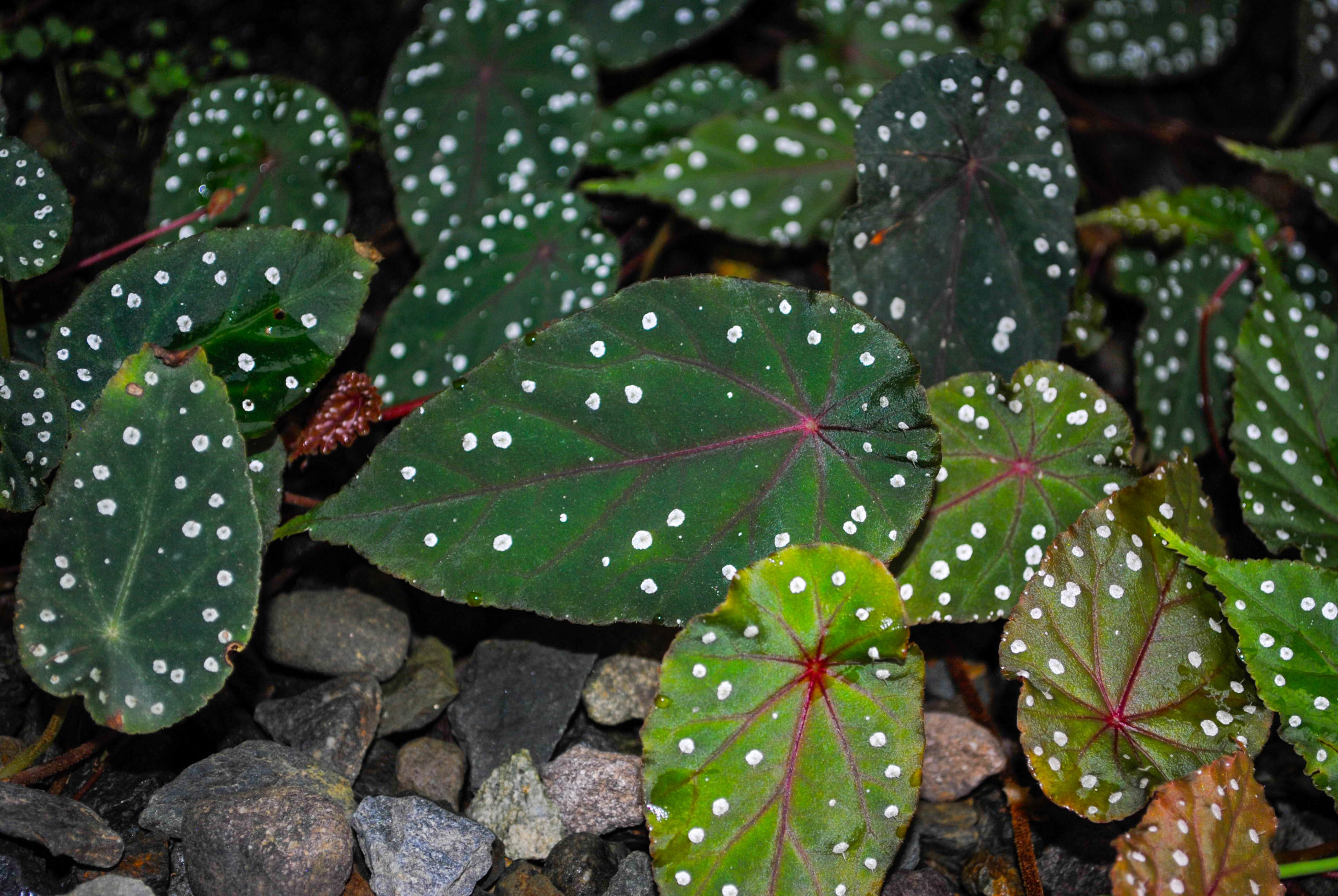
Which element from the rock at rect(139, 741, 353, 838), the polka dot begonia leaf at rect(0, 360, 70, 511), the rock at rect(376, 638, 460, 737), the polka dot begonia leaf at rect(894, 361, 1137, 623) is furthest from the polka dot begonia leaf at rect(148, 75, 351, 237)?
the polka dot begonia leaf at rect(894, 361, 1137, 623)

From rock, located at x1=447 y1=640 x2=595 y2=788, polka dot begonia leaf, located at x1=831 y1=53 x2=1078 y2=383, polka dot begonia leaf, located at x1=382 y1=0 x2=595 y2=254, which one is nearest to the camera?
rock, located at x1=447 y1=640 x2=595 y2=788

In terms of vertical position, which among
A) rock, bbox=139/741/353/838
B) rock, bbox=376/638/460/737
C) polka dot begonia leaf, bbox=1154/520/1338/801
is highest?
polka dot begonia leaf, bbox=1154/520/1338/801

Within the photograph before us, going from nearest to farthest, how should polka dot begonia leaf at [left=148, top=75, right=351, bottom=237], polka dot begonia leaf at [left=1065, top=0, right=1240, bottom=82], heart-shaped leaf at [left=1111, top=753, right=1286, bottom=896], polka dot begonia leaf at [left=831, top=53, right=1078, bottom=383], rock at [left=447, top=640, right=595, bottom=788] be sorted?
heart-shaped leaf at [left=1111, top=753, right=1286, bottom=896] < rock at [left=447, top=640, right=595, bottom=788] < polka dot begonia leaf at [left=831, top=53, right=1078, bottom=383] < polka dot begonia leaf at [left=148, top=75, right=351, bottom=237] < polka dot begonia leaf at [left=1065, top=0, right=1240, bottom=82]

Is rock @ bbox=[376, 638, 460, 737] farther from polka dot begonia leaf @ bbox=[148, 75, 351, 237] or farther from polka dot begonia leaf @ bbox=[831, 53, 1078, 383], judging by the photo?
polka dot begonia leaf @ bbox=[831, 53, 1078, 383]

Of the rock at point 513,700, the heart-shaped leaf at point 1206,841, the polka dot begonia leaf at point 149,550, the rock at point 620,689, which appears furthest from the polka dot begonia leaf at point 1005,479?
the polka dot begonia leaf at point 149,550

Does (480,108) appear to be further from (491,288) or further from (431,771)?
(431,771)

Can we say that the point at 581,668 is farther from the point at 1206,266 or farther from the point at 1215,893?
the point at 1206,266

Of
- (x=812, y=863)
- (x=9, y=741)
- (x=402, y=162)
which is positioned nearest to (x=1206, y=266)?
(x=812, y=863)
